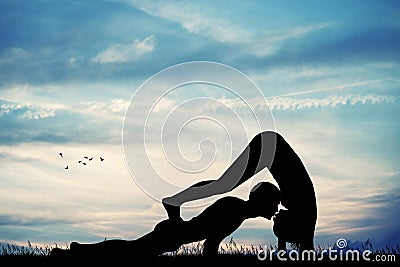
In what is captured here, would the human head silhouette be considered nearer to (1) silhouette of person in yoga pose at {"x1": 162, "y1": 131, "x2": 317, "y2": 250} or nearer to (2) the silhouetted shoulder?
(2) the silhouetted shoulder

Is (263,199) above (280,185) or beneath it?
beneath

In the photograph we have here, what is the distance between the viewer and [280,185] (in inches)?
595

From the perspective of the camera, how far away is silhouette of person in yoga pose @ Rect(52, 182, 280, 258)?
14445mm

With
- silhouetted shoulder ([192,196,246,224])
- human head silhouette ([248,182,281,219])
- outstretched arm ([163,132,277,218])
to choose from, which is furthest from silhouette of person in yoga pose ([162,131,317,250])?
human head silhouette ([248,182,281,219])

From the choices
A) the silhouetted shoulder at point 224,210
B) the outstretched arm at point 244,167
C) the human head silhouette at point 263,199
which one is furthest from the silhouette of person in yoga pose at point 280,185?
the human head silhouette at point 263,199

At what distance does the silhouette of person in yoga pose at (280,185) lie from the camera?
47.8 feet

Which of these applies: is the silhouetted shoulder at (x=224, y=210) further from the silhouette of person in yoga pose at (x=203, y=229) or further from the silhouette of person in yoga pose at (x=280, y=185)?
the silhouette of person in yoga pose at (x=280, y=185)

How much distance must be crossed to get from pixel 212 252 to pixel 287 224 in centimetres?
222

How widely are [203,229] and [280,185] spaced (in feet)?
7.93

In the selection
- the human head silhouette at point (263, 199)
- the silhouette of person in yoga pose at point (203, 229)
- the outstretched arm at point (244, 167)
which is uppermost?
the outstretched arm at point (244, 167)

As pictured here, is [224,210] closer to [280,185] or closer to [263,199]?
[263,199]

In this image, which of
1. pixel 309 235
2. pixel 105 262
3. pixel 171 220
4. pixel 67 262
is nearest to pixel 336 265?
pixel 309 235

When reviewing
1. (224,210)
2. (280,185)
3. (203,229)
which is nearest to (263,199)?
(280,185)

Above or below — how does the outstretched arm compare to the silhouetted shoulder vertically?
above
